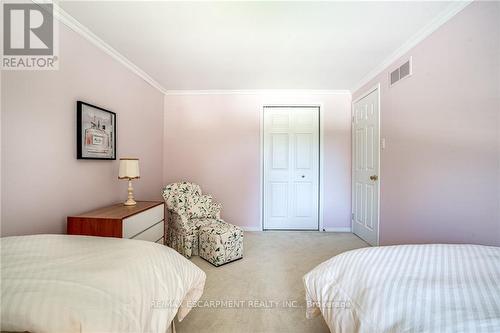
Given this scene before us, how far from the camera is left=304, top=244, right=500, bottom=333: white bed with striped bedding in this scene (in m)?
0.63

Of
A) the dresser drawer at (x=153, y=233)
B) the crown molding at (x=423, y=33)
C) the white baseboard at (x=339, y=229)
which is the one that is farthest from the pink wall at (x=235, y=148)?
the dresser drawer at (x=153, y=233)

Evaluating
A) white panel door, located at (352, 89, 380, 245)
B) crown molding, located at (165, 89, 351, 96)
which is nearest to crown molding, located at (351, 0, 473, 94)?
white panel door, located at (352, 89, 380, 245)

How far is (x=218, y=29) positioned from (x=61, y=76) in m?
1.35

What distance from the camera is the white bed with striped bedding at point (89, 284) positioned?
2.14 feet

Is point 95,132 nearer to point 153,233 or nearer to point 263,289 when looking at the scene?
point 153,233

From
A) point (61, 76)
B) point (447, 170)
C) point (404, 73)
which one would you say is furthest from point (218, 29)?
point (447, 170)

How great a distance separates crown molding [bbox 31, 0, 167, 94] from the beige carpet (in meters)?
2.46

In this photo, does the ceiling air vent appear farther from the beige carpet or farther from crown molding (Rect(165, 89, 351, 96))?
the beige carpet

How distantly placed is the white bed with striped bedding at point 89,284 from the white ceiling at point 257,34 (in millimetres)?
1738

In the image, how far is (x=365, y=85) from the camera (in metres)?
2.97

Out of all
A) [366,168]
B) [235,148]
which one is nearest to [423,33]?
[366,168]

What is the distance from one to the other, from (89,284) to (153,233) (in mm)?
1431

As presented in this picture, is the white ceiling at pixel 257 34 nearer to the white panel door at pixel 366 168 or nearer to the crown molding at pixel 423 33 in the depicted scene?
the crown molding at pixel 423 33

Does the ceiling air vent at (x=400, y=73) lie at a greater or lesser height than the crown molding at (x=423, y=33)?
→ lesser
